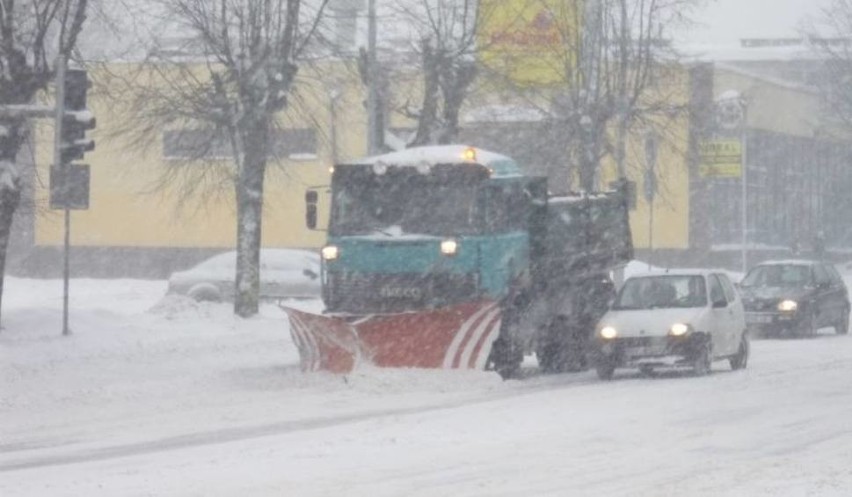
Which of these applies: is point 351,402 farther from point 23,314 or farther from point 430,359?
point 23,314

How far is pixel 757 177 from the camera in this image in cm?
7181

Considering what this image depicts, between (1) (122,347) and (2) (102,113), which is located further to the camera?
(2) (102,113)

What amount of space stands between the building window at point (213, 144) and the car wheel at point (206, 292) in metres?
3.08

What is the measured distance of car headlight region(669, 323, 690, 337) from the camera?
24.2m

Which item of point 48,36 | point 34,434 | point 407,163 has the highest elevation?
point 48,36

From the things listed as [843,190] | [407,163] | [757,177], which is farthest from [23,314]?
[843,190]

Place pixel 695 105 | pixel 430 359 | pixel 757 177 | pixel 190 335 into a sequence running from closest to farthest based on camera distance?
1. pixel 430 359
2. pixel 190 335
3. pixel 695 105
4. pixel 757 177

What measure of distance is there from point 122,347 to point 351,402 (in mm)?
7904

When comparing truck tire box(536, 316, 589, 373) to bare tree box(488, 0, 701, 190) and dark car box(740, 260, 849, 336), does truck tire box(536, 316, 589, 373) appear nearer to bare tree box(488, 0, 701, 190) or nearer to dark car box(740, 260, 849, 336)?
dark car box(740, 260, 849, 336)

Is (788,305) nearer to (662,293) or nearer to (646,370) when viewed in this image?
(662,293)

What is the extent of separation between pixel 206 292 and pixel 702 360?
66.8 ft

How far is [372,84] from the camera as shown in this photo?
33.9m

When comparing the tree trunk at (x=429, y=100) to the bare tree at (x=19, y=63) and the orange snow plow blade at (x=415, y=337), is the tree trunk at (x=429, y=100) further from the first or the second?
the orange snow plow blade at (x=415, y=337)

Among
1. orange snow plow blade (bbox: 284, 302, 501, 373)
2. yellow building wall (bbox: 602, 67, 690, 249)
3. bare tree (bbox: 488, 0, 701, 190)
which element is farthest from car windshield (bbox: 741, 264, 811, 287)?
yellow building wall (bbox: 602, 67, 690, 249)
